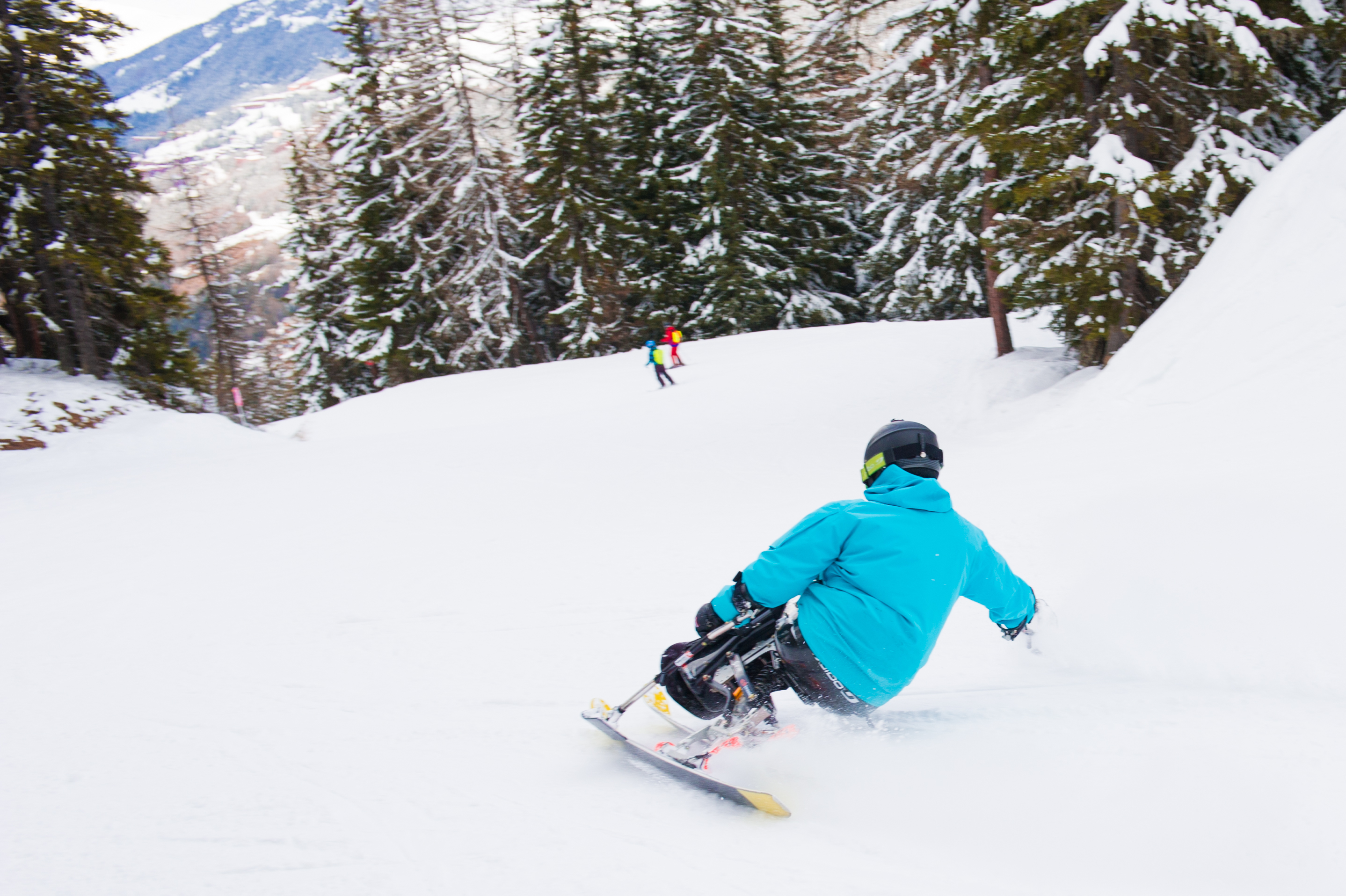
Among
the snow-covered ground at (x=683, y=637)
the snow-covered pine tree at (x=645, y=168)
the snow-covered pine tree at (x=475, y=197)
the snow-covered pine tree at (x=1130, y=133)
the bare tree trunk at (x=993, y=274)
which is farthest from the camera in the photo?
the snow-covered pine tree at (x=645, y=168)

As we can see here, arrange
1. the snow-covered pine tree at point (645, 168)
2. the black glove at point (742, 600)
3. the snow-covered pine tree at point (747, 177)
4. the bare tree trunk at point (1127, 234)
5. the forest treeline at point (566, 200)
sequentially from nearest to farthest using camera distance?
1. the black glove at point (742, 600)
2. the bare tree trunk at point (1127, 234)
3. the forest treeline at point (566, 200)
4. the snow-covered pine tree at point (747, 177)
5. the snow-covered pine tree at point (645, 168)

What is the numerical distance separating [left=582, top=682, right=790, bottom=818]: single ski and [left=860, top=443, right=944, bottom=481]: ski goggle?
147 cm


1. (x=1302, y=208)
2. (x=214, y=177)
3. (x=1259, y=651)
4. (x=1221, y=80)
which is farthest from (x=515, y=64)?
(x=214, y=177)

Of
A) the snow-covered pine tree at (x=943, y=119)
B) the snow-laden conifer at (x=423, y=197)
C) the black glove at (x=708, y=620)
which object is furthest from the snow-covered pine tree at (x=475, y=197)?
the black glove at (x=708, y=620)

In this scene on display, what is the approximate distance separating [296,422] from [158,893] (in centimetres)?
2505

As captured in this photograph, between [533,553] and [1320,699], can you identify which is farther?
[533,553]

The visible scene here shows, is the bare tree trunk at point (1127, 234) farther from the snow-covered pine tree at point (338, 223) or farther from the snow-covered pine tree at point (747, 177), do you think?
the snow-covered pine tree at point (338, 223)

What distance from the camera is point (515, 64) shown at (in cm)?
2897

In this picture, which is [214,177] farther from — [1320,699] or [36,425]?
[1320,699]

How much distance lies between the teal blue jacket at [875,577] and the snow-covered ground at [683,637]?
62 centimetres

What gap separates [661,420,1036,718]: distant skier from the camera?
3.21 metres

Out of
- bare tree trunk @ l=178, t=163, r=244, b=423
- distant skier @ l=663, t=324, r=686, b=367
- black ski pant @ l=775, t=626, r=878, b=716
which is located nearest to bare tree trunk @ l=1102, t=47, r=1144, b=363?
black ski pant @ l=775, t=626, r=878, b=716

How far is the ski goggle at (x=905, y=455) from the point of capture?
A: 10.6 ft

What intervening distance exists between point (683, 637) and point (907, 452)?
3037 mm
